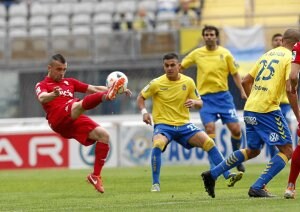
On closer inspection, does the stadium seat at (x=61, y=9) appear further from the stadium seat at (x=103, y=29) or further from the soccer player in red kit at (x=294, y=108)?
the soccer player in red kit at (x=294, y=108)

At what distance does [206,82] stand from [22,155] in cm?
721

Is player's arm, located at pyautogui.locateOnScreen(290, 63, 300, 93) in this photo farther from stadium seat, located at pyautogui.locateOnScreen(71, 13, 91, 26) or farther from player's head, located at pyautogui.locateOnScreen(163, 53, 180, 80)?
stadium seat, located at pyautogui.locateOnScreen(71, 13, 91, 26)

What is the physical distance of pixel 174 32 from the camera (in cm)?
2684

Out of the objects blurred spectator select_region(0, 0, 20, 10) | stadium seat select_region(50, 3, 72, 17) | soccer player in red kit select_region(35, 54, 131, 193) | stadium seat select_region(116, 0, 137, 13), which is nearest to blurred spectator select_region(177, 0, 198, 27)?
stadium seat select_region(116, 0, 137, 13)

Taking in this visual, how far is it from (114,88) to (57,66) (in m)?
1.62

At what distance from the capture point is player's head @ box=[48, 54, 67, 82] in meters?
15.0

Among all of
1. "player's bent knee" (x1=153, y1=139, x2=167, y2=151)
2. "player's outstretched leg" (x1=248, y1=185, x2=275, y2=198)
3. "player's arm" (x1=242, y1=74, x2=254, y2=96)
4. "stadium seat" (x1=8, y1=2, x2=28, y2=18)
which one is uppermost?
"player's arm" (x1=242, y1=74, x2=254, y2=96)

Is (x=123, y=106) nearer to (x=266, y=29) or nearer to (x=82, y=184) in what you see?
(x=266, y=29)

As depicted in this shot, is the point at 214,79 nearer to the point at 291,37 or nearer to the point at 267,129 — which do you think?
the point at 267,129

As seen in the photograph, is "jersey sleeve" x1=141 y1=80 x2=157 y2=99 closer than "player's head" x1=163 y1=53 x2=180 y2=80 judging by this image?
No

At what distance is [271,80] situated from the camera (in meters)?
12.9

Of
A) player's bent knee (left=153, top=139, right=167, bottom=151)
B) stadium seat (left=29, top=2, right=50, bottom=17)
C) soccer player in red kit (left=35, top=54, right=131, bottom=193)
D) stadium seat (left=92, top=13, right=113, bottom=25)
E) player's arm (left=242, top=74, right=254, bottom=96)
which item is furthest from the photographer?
stadium seat (left=29, top=2, right=50, bottom=17)

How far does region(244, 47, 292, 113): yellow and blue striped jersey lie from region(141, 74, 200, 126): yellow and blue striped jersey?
2.97m

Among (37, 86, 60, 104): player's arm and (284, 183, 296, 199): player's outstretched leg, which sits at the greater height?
(37, 86, 60, 104): player's arm
